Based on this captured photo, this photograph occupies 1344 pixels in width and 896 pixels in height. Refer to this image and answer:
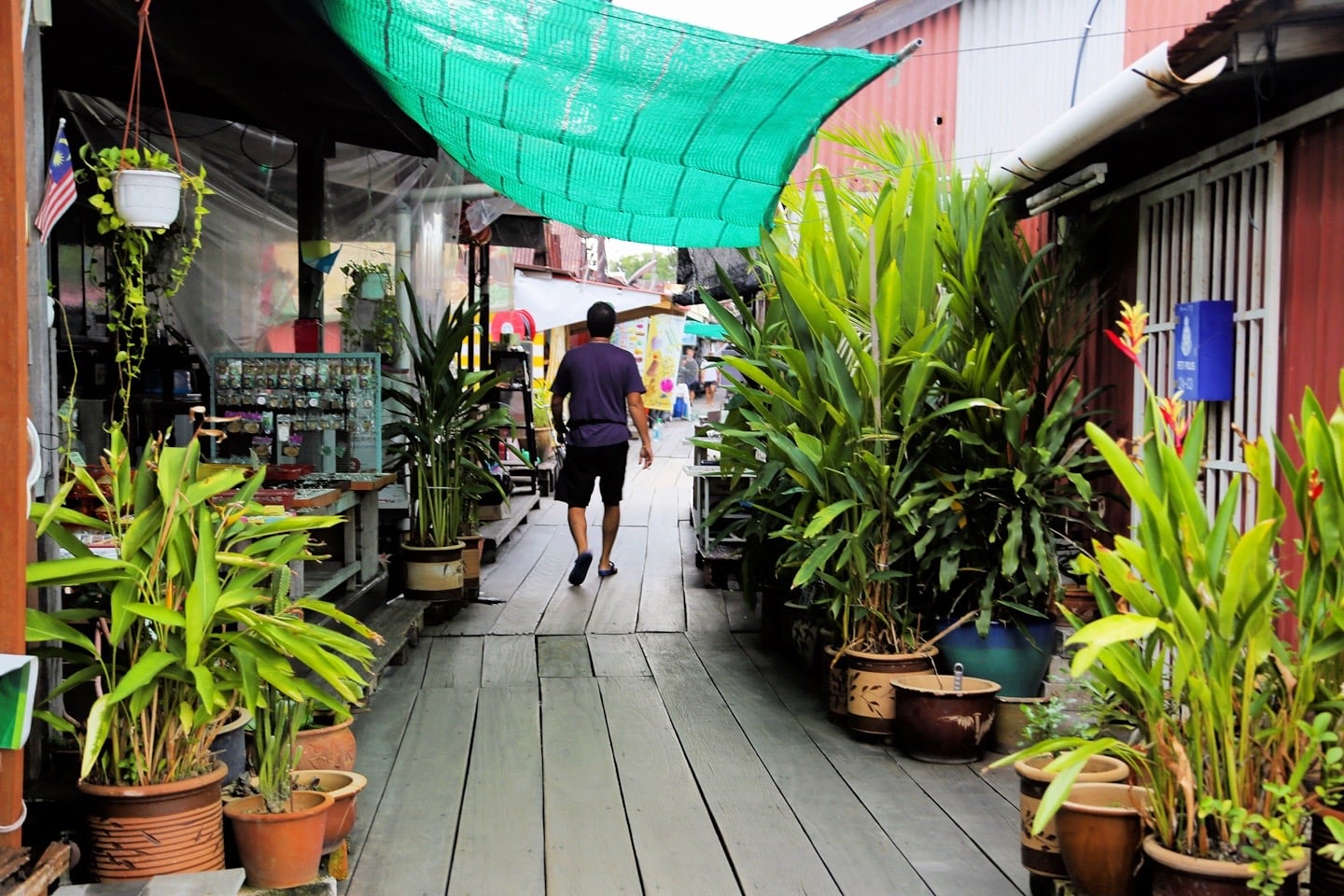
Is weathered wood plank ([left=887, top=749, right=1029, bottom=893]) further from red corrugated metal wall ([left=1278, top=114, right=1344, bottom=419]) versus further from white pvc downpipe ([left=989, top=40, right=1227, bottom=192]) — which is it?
white pvc downpipe ([left=989, top=40, right=1227, bottom=192])

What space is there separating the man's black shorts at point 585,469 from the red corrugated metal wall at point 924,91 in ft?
7.83

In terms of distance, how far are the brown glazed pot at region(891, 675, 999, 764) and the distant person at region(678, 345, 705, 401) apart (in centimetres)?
2797

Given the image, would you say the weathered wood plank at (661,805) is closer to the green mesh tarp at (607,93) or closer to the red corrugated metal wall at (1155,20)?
the green mesh tarp at (607,93)

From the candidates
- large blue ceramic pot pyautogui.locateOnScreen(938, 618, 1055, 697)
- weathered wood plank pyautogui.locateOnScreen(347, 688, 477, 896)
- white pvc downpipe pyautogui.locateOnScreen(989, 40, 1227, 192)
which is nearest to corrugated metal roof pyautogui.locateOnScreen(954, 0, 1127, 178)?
white pvc downpipe pyautogui.locateOnScreen(989, 40, 1227, 192)

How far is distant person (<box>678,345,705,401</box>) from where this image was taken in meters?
33.5

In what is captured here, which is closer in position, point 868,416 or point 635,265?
point 868,416

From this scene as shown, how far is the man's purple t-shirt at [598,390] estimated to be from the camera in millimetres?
7023

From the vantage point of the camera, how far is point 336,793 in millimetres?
2926

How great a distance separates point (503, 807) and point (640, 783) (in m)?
0.45

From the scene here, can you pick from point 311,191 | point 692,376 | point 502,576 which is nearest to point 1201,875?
point 311,191

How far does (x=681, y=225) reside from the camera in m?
5.88

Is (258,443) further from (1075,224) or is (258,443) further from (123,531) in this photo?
(1075,224)

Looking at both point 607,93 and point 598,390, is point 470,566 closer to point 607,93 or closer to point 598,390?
point 598,390

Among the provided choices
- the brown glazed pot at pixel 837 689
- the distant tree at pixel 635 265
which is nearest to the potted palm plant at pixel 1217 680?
the brown glazed pot at pixel 837 689
